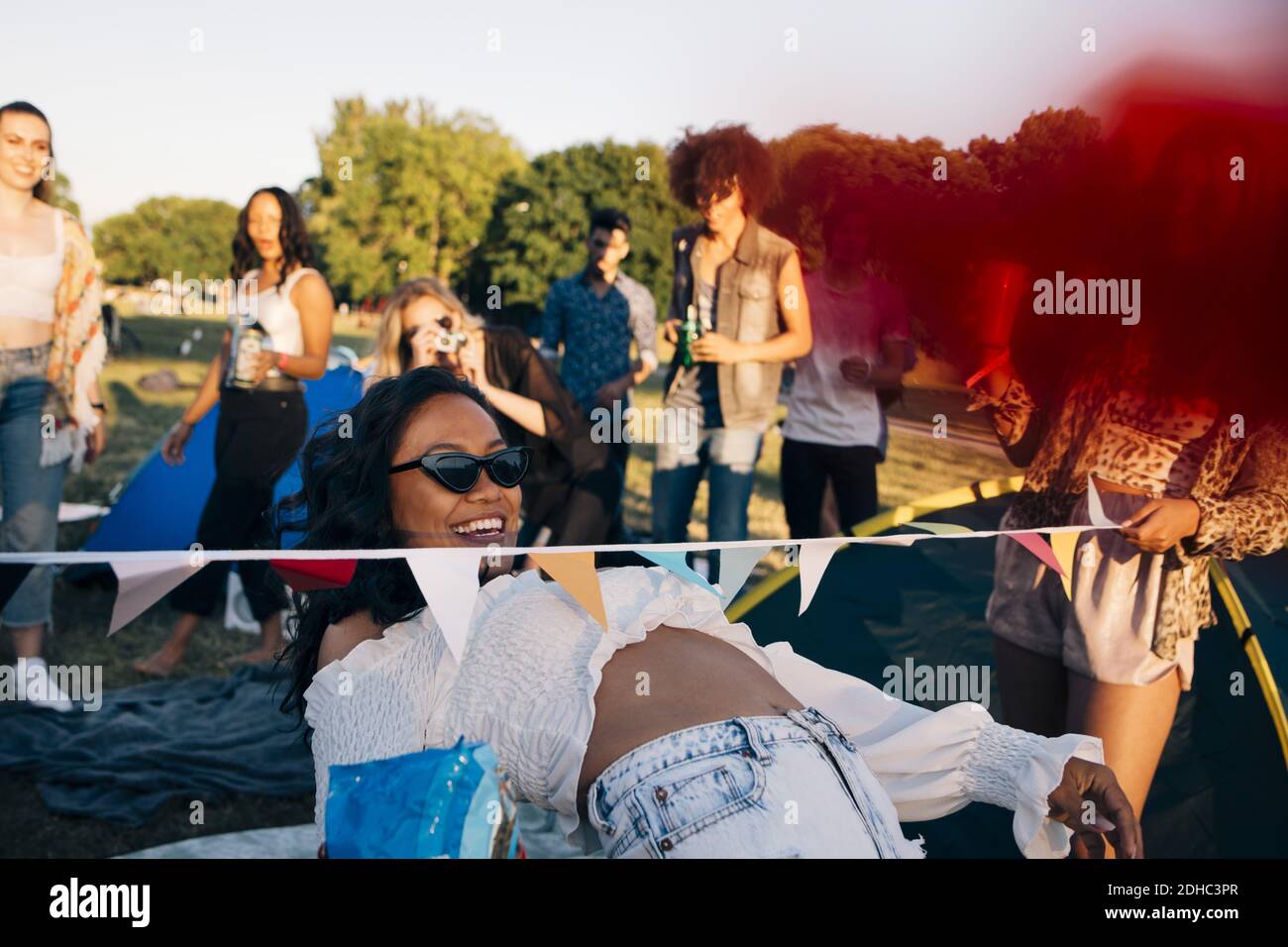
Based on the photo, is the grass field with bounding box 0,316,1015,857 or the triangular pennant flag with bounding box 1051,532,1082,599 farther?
the grass field with bounding box 0,316,1015,857

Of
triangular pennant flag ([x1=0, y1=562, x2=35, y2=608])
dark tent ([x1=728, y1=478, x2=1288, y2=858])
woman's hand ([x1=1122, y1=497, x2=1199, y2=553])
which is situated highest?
woman's hand ([x1=1122, y1=497, x2=1199, y2=553])

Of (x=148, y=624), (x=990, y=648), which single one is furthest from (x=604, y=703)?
(x=148, y=624)

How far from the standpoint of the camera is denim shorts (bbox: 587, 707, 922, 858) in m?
1.51

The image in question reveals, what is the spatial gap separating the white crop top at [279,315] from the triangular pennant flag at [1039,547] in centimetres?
290

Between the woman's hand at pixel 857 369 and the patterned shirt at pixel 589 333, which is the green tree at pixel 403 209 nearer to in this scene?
the patterned shirt at pixel 589 333

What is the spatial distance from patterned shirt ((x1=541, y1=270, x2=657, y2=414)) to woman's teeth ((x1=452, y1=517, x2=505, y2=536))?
318 cm

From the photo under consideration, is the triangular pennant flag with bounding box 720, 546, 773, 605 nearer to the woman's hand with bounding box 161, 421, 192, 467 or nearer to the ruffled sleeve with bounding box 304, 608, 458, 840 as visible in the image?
the ruffled sleeve with bounding box 304, 608, 458, 840

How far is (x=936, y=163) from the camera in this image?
2.38 m

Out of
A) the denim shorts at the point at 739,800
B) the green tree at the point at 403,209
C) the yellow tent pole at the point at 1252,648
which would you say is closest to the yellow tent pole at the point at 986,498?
the yellow tent pole at the point at 1252,648

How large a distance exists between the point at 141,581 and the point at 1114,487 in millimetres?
1994

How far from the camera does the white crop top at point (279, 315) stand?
13.5 feet

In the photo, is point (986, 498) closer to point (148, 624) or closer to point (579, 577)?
point (579, 577)

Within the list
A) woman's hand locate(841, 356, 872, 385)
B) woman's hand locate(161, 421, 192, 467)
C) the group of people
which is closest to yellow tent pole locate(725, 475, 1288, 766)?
the group of people

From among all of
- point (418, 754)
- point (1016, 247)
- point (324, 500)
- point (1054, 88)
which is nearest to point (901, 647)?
point (1016, 247)
